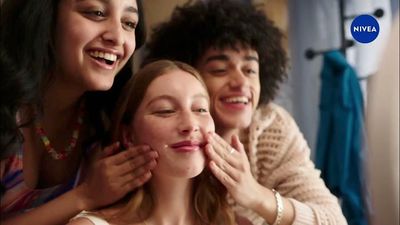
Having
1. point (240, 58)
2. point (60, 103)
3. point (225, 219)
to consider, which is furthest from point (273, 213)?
point (60, 103)

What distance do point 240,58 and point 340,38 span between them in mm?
204

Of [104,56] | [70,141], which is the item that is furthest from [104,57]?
[70,141]

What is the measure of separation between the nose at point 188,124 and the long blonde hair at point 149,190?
9 cm

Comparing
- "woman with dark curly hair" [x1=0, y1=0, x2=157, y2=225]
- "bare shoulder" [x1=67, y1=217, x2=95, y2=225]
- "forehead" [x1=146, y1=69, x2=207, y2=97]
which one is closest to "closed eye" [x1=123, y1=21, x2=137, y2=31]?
"woman with dark curly hair" [x1=0, y1=0, x2=157, y2=225]

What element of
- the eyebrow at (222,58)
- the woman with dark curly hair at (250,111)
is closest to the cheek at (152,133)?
the woman with dark curly hair at (250,111)

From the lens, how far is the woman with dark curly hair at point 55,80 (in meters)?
0.74

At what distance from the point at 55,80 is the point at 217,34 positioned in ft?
1.07

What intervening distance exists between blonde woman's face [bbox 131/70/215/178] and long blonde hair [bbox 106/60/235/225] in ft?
0.07

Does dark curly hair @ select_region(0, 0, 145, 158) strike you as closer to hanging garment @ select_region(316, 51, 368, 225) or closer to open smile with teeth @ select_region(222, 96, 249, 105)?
open smile with teeth @ select_region(222, 96, 249, 105)

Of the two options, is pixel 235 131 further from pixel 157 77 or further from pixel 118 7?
pixel 118 7

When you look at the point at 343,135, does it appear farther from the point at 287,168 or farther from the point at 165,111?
the point at 165,111

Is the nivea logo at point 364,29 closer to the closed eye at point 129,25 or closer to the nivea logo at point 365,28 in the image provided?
the nivea logo at point 365,28

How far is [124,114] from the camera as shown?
0.81m

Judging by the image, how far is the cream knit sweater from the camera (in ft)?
2.80
